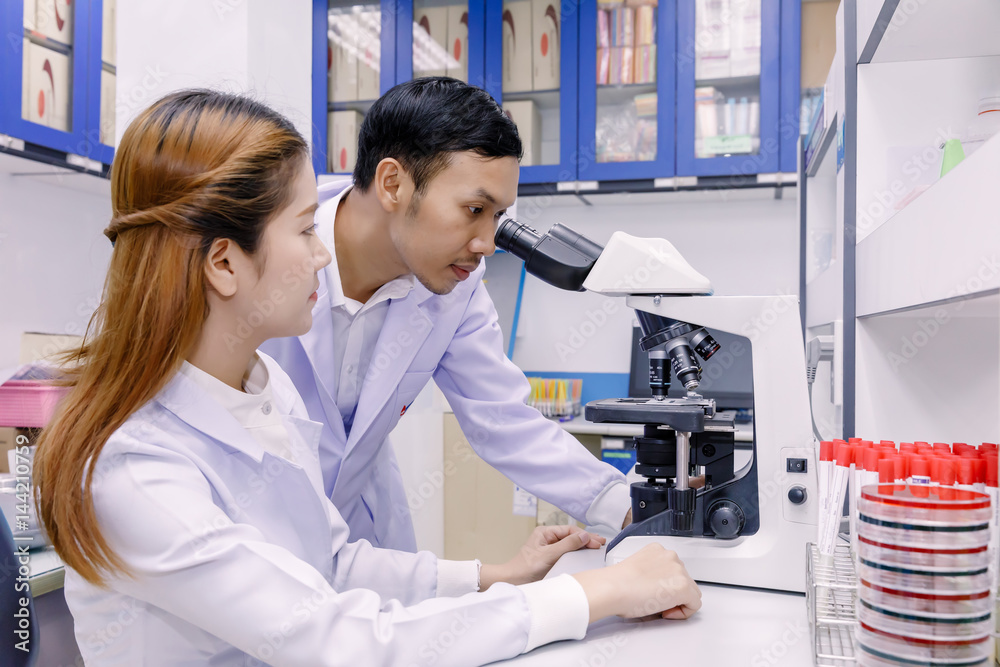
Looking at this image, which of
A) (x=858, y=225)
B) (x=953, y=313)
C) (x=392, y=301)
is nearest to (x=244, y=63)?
(x=392, y=301)

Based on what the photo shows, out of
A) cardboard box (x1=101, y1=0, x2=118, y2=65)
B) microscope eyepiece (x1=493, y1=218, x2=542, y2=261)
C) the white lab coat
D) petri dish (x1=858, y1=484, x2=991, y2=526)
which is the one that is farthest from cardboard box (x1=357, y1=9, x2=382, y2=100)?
petri dish (x1=858, y1=484, x2=991, y2=526)

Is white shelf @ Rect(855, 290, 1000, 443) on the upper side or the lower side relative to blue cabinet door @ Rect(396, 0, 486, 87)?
lower

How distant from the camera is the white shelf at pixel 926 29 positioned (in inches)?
39.2

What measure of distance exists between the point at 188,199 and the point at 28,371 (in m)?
1.14

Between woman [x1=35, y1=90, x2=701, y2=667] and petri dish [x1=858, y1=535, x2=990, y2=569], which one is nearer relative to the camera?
petri dish [x1=858, y1=535, x2=990, y2=569]

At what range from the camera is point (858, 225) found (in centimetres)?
132

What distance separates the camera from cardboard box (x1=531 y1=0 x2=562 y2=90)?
305 centimetres

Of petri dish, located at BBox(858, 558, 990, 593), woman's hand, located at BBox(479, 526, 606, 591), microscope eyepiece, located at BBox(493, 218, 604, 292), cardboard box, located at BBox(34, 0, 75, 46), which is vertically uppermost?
cardboard box, located at BBox(34, 0, 75, 46)

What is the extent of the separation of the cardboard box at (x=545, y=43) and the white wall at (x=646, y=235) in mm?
509

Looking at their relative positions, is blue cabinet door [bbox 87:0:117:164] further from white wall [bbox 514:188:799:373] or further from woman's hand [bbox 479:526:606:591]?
woman's hand [bbox 479:526:606:591]

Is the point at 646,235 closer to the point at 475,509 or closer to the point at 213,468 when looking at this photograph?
the point at 475,509

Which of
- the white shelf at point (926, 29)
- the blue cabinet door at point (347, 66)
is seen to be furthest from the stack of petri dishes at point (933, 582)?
the blue cabinet door at point (347, 66)

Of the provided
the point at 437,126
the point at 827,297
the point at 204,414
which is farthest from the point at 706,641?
the point at 827,297

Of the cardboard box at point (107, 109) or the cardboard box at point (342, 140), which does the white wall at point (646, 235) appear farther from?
the cardboard box at point (107, 109)
